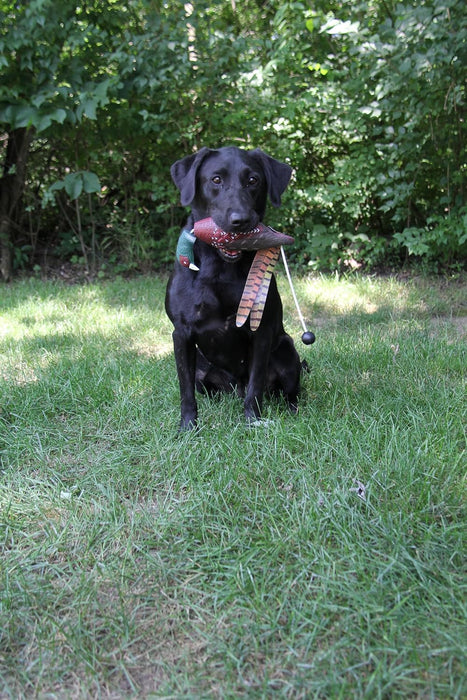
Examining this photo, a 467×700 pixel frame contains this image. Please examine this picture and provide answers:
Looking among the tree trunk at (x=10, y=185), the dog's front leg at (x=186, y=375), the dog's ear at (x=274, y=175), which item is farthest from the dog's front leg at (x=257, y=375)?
the tree trunk at (x=10, y=185)

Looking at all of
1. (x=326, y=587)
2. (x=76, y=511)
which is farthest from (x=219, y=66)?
(x=326, y=587)

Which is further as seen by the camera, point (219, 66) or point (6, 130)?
point (6, 130)

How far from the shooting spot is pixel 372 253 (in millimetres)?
5430

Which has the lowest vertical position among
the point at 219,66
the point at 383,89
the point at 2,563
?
the point at 2,563

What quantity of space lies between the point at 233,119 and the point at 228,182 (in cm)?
327

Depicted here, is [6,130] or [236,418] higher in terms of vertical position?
[6,130]

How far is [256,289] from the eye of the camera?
227 cm

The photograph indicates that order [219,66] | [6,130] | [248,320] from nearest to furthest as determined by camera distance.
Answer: [248,320]
[219,66]
[6,130]

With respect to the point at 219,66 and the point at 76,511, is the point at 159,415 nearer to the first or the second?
the point at 76,511

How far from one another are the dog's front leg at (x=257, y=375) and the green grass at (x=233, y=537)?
8 centimetres

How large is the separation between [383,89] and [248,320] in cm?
320

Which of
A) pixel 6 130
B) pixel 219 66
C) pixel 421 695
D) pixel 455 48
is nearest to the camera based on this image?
pixel 421 695

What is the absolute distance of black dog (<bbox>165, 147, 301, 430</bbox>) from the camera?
2.33m

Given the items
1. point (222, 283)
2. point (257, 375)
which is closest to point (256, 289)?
point (222, 283)
